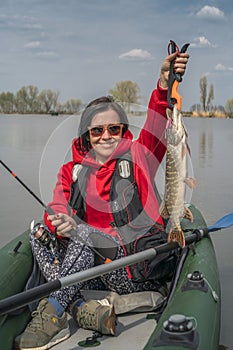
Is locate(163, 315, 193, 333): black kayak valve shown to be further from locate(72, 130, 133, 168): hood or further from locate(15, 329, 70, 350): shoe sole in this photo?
locate(72, 130, 133, 168): hood

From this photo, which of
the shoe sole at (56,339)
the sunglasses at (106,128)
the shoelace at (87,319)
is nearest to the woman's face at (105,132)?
the sunglasses at (106,128)

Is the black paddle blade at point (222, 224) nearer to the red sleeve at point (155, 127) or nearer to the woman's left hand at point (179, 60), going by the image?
the red sleeve at point (155, 127)

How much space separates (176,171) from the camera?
2.24m

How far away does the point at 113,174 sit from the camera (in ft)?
9.73

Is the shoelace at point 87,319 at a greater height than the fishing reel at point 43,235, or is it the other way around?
→ the fishing reel at point 43,235

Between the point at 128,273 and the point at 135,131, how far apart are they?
0.77 meters

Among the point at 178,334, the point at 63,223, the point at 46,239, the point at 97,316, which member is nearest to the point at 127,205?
the point at 63,223

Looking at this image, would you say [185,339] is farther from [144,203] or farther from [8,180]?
[8,180]

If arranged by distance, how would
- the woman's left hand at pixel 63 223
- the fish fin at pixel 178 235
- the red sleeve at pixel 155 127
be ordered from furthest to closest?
the woman's left hand at pixel 63 223, the red sleeve at pixel 155 127, the fish fin at pixel 178 235

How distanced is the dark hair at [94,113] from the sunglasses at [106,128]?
5 cm

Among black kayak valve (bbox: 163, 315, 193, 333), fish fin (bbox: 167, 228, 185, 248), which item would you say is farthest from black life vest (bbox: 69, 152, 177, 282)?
black kayak valve (bbox: 163, 315, 193, 333)

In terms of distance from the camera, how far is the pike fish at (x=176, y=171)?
2170 millimetres

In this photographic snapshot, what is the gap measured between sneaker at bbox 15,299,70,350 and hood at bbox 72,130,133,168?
0.79 meters

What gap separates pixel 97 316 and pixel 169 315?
0.53m
